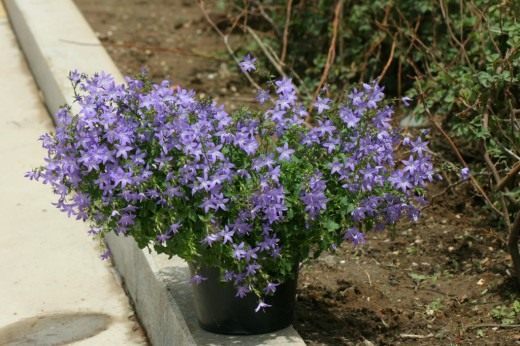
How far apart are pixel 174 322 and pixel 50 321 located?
0.79m

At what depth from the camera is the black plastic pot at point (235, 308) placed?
408 centimetres

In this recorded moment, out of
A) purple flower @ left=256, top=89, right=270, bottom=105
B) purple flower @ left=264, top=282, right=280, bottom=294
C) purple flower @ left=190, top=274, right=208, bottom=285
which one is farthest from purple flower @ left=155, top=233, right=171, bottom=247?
purple flower @ left=256, top=89, right=270, bottom=105

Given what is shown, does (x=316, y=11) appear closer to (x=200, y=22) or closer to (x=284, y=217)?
(x=200, y=22)

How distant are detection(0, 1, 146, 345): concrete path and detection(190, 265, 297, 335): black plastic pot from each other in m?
0.72

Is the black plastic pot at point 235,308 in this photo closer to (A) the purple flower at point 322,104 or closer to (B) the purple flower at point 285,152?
(B) the purple flower at point 285,152

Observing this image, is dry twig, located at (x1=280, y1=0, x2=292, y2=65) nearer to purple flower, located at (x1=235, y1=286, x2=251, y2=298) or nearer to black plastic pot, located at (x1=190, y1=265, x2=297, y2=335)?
black plastic pot, located at (x1=190, y1=265, x2=297, y2=335)

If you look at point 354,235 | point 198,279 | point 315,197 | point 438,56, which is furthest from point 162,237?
point 438,56

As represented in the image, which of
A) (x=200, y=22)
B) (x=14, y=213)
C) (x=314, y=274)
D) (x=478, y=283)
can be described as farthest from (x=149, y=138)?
(x=200, y=22)

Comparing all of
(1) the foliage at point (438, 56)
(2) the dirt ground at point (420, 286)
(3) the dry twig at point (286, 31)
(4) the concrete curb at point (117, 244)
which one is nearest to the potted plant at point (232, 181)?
(4) the concrete curb at point (117, 244)

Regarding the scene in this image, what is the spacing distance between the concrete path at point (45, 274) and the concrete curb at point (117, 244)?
108 mm

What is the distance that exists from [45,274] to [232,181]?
170 cm

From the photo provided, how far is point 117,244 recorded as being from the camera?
535cm

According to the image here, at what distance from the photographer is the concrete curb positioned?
14.0 ft

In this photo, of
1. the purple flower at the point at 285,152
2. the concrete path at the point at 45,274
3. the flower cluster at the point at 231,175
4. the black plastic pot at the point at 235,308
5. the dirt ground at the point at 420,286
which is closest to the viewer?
the flower cluster at the point at 231,175
